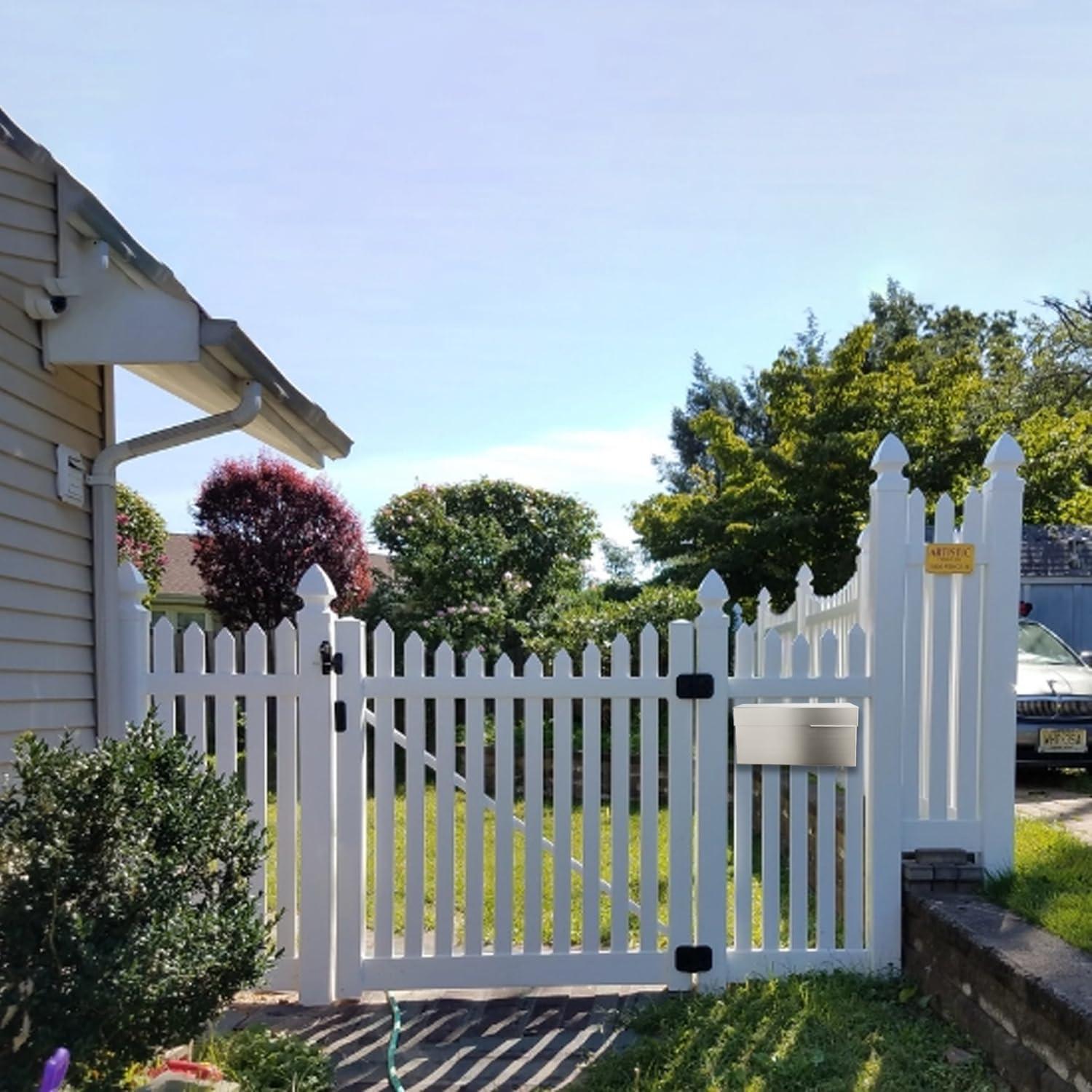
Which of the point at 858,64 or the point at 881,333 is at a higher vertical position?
the point at 881,333

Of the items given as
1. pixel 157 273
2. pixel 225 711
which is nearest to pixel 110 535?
pixel 225 711

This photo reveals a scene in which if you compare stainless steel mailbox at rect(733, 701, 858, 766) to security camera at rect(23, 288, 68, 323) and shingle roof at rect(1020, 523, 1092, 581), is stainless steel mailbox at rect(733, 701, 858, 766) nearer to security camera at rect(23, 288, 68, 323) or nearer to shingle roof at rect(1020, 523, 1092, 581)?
security camera at rect(23, 288, 68, 323)

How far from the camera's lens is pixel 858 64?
5.97 meters

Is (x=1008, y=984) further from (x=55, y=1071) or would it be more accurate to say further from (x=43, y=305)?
(x=43, y=305)

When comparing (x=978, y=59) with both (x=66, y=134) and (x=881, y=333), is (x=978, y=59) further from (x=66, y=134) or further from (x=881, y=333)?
(x=881, y=333)

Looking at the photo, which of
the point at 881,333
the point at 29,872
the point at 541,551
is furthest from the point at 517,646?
the point at 881,333

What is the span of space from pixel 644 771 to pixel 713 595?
77 cm

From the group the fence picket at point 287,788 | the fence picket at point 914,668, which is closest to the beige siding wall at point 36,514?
the fence picket at point 287,788

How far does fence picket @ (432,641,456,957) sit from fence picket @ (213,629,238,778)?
0.83 metres

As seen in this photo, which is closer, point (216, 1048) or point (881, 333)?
point (216, 1048)

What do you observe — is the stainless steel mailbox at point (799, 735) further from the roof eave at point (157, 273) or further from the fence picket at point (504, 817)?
the roof eave at point (157, 273)

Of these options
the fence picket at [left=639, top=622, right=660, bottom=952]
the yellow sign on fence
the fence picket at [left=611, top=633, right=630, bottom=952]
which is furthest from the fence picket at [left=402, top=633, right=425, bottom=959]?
the yellow sign on fence

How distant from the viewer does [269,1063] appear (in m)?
3.00

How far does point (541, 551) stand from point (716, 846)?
1014 cm
